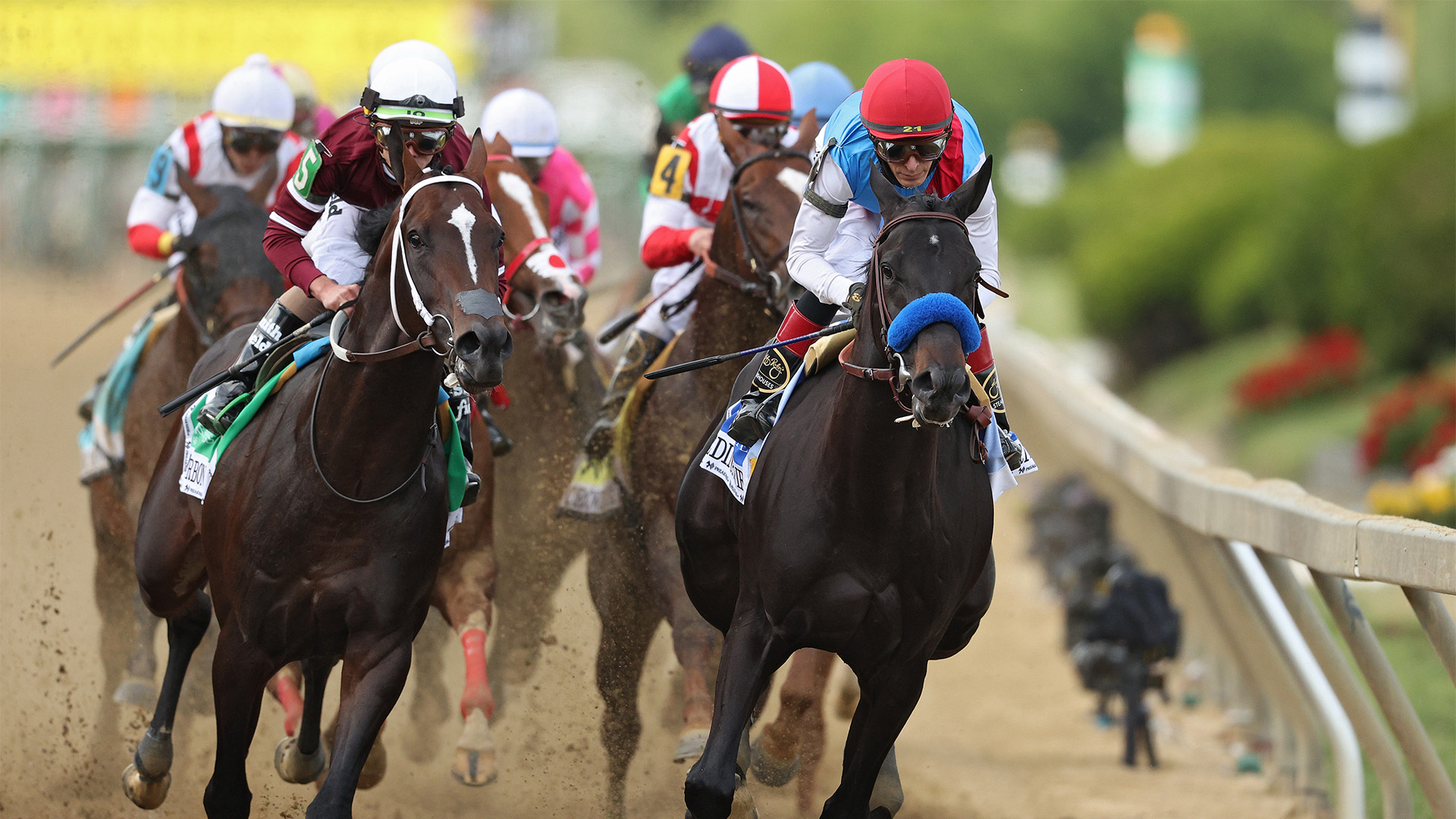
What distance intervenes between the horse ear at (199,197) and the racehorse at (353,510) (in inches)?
84.5

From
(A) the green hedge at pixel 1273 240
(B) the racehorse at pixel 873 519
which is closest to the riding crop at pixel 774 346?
(B) the racehorse at pixel 873 519

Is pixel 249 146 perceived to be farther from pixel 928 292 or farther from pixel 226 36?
pixel 226 36

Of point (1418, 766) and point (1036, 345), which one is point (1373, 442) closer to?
point (1036, 345)

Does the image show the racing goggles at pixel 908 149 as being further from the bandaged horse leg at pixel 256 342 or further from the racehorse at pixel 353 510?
the bandaged horse leg at pixel 256 342

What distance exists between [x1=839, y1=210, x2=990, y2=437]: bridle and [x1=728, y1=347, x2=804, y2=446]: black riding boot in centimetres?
60

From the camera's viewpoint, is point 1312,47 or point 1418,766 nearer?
point 1418,766

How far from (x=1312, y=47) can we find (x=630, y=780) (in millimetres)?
52964

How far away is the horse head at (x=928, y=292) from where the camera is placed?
412 cm

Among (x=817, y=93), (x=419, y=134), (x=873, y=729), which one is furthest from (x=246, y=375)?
(x=817, y=93)

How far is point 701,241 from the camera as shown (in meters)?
6.58

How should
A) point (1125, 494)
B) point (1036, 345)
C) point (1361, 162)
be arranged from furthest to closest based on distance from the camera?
point (1361, 162)
point (1036, 345)
point (1125, 494)

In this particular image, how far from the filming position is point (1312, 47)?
179 feet

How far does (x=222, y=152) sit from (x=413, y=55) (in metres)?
2.48

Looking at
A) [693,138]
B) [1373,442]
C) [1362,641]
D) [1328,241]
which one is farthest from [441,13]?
[1362,641]
